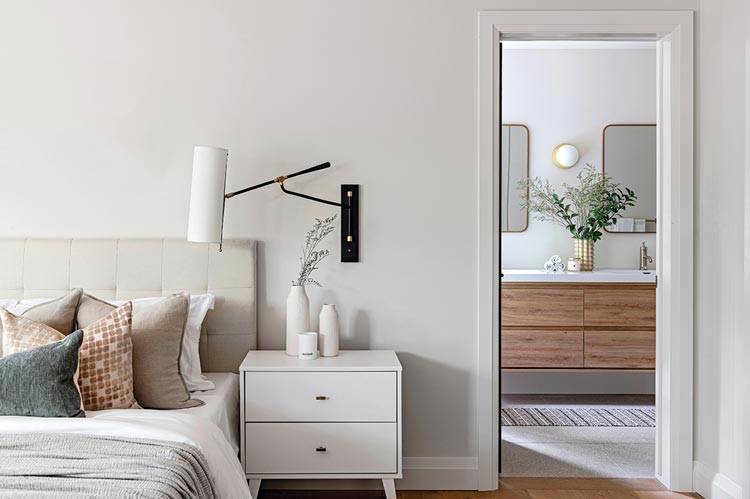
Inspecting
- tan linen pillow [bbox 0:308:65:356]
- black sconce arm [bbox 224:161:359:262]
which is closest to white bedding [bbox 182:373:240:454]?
tan linen pillow [bbox 0:308:65:356]

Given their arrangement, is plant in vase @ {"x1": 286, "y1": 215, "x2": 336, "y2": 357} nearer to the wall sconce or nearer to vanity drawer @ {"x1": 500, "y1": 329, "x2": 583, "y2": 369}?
the wall sconce

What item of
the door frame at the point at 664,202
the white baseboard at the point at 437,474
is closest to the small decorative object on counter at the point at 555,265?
the door frame at the point at 664,202

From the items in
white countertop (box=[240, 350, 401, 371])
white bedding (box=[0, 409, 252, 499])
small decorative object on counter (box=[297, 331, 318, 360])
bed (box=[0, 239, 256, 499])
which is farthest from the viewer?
bed (box=[0, 239, 256, 499])

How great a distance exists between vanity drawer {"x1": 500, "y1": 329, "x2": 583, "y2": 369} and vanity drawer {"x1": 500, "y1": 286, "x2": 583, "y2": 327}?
0.06 meters

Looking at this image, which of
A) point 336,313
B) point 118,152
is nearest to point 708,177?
point 336,313

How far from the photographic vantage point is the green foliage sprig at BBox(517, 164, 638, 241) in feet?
15.9

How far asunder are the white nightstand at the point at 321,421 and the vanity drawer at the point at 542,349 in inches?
74.8

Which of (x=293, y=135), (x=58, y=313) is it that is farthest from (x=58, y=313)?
(x=293, y=135)

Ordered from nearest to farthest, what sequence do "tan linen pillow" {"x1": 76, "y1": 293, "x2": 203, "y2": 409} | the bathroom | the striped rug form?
1. "tan linen pillow" {"x1": 76, "y1": 293, "x2": 203, "y2": 409}
2. the striped rug
3. the bathroom

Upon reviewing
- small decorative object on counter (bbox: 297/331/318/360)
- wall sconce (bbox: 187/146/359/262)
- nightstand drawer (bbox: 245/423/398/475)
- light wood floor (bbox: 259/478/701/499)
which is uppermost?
wall sconce (bbox: 187/146/359/262)

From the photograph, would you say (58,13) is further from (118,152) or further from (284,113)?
(284,113)

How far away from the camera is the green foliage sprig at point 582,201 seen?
4.86m

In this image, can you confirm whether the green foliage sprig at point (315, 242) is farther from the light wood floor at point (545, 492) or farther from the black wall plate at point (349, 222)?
the light wood floor at point (545, 492)

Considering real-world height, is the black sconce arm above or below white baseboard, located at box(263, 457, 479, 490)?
above
